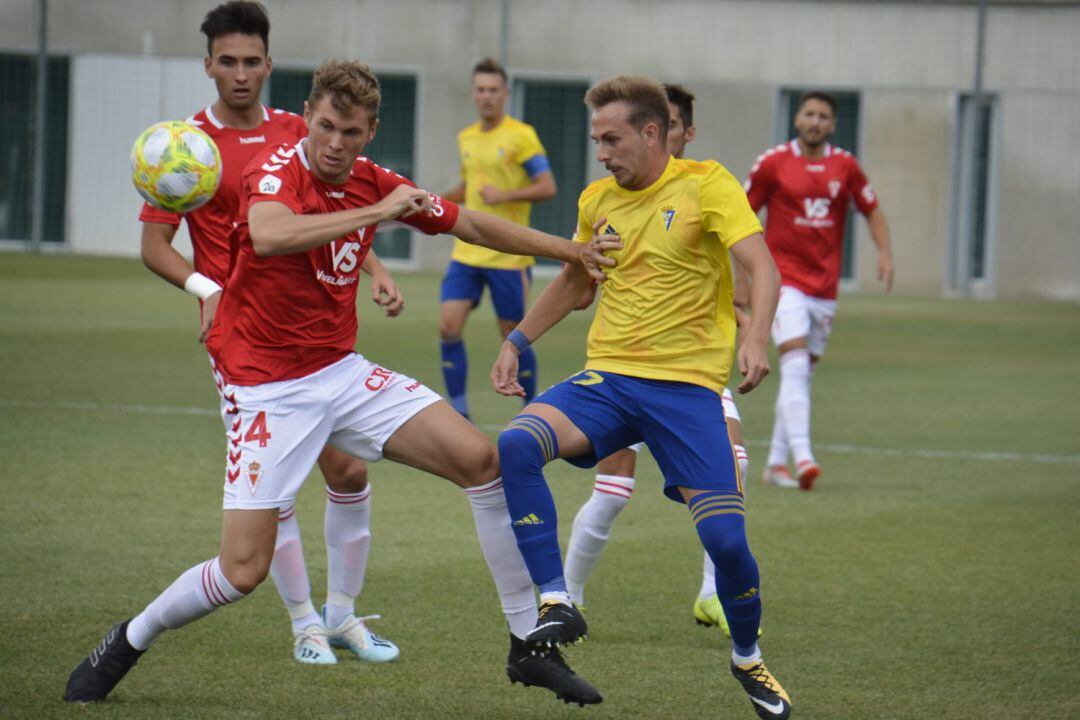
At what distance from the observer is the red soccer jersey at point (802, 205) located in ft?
32.1

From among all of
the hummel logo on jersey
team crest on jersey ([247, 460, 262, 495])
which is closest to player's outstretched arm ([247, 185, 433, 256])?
team crest on jersey ([247, 460, 262, 495])

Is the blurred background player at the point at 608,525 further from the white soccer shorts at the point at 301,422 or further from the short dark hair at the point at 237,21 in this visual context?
the short dark hair at the point at 237,21

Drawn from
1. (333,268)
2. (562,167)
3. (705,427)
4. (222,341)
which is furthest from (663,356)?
(562,167)

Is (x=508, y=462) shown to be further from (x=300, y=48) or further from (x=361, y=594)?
(x=300, y=48)

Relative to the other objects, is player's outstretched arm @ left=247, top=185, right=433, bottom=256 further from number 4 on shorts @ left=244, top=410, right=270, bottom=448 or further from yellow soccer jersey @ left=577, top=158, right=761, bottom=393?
yellow soccer jersey @ left=577, top=158, right=761, bottom=393

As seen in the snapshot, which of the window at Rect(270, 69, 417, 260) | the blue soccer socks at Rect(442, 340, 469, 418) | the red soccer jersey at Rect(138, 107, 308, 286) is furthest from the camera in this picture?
the window at Rect(270, 69, 417, 260)

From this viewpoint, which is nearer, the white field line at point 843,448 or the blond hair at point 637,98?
the blond hair at point 637,98

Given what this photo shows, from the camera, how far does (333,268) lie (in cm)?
509

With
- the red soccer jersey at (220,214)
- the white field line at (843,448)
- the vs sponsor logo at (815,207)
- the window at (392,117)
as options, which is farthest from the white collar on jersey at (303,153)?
the window at (392,117)

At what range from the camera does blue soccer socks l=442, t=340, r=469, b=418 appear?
1134cm

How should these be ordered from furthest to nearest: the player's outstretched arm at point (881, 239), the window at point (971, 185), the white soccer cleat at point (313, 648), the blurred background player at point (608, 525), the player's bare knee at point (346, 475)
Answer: the window at point (971, 185), the player's outstretched arm at point (881, 239), the blurred background player at point (608, 525), the player's bare knee at point (346, 475), the white soccer cleat at point (313, 648)

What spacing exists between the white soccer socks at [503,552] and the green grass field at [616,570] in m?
0.32

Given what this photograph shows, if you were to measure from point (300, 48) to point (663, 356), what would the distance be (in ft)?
75.6

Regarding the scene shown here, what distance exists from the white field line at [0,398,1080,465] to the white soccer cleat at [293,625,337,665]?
17.4 feet
